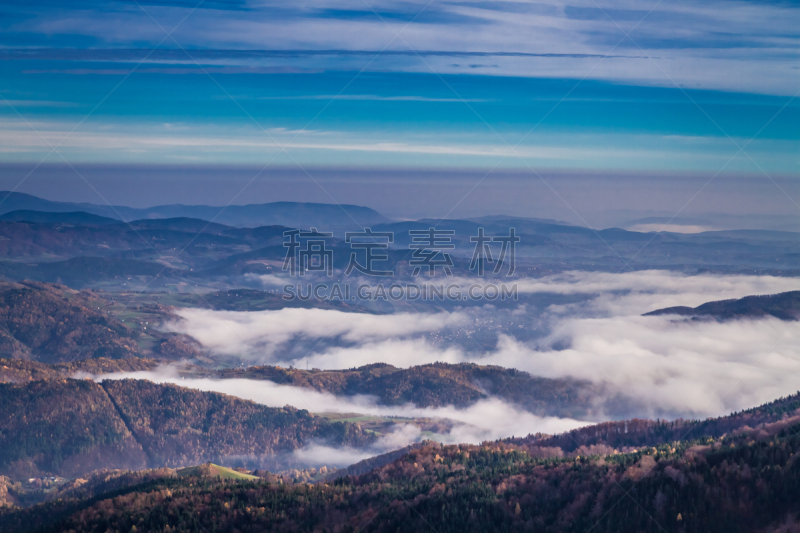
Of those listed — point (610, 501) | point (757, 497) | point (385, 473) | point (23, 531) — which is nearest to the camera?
point (757, 497)

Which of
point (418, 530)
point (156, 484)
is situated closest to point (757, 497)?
point (418, 530)

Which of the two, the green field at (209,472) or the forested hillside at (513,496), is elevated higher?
the forested hillside at (513,496)

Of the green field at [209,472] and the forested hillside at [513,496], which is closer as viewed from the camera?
the forested hillside at [513,496]

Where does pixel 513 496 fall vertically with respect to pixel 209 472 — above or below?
above

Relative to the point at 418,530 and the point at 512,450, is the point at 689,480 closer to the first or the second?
the point at 418,530

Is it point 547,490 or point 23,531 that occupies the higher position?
point 547,490

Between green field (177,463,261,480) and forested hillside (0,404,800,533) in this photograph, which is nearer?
forested hillside (0,404,800,533)

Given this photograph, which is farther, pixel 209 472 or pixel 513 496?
pixel 209 472

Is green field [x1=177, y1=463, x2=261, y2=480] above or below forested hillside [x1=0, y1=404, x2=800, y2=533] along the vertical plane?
below

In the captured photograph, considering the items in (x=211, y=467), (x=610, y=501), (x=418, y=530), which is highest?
(x=610, y=501)

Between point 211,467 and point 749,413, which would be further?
point 211,467

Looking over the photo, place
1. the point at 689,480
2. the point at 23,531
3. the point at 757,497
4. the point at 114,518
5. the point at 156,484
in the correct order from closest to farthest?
the point at 757,497 < the point at 689,480 < the point at 114,518 < the point at 156,484 < the point at 23,531
